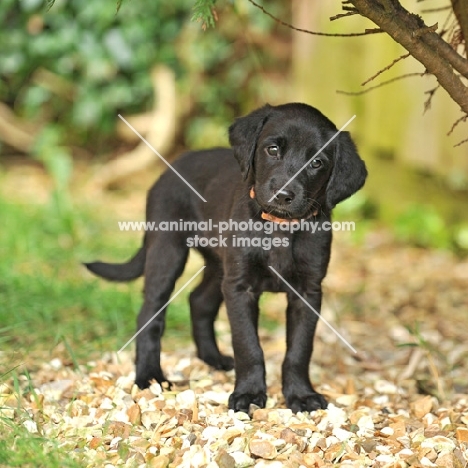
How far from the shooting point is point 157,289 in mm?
3812

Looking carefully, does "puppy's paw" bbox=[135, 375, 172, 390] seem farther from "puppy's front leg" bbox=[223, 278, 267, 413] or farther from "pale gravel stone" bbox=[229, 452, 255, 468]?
"pale gravel stone" bbox=[229, 452, 255, 468]

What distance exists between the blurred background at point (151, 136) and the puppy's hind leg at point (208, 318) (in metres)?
0.47

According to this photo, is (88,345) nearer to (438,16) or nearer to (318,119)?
(318,119)

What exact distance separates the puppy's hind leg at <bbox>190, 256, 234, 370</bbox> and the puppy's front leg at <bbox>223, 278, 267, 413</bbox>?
2.11ft

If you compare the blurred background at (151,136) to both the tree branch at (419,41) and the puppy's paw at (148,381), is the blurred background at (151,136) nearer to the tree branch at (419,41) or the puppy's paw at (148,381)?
the puppy's paw at (148,381)

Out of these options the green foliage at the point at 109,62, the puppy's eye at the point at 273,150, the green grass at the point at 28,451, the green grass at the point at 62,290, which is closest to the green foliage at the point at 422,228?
the green grass at the point at 62,290

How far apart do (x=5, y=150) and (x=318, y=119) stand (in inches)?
278

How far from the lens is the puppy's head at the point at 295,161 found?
3229 millimetres

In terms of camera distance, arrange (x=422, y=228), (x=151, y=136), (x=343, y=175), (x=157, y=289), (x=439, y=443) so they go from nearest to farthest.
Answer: (x=439, y=443) → (x=343, y=175) → (x=157, y=289) → (x=422, y=228) → (x=151, y=136)

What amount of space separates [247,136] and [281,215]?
1.30ft

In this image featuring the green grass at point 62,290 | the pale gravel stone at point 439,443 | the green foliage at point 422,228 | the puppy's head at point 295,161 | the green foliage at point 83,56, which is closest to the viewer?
the pale gravel stone at point 439,443

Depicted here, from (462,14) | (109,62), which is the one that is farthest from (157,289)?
(109,62)

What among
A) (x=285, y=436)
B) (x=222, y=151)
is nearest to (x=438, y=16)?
(x=222, y=151)

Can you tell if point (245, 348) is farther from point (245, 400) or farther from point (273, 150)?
point (273, 150)
